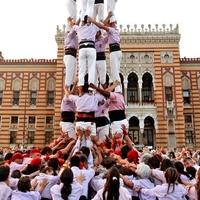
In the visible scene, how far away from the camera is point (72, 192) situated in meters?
5.06

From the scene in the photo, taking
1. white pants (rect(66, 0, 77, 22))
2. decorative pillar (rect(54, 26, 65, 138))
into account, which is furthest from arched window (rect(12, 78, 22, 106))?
white pants (rect(66, 0, 77, 22))

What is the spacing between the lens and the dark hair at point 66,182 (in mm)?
4887

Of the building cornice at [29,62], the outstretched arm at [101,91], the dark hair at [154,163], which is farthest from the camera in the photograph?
the building cornice at [29,62]

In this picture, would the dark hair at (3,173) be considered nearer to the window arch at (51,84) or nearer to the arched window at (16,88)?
the window arch at (51,84)

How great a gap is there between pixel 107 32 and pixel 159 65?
24778mm

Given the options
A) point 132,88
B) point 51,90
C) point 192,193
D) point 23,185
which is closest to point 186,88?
point 132,88

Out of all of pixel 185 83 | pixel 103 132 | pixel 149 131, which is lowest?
pixel 149 131

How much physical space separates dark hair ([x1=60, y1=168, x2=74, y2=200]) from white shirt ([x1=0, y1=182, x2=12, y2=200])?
2.79ft

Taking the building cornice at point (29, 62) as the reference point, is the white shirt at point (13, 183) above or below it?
below

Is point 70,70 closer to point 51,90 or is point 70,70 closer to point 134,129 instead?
point 134,129

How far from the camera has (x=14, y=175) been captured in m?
5.71

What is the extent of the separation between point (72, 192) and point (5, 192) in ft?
3.56

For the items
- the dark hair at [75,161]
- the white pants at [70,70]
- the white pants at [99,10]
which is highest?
the white pants at [99,10]

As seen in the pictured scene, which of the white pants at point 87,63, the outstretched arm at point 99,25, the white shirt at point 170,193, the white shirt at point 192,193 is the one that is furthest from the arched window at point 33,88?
the white shirt at point 192,193
